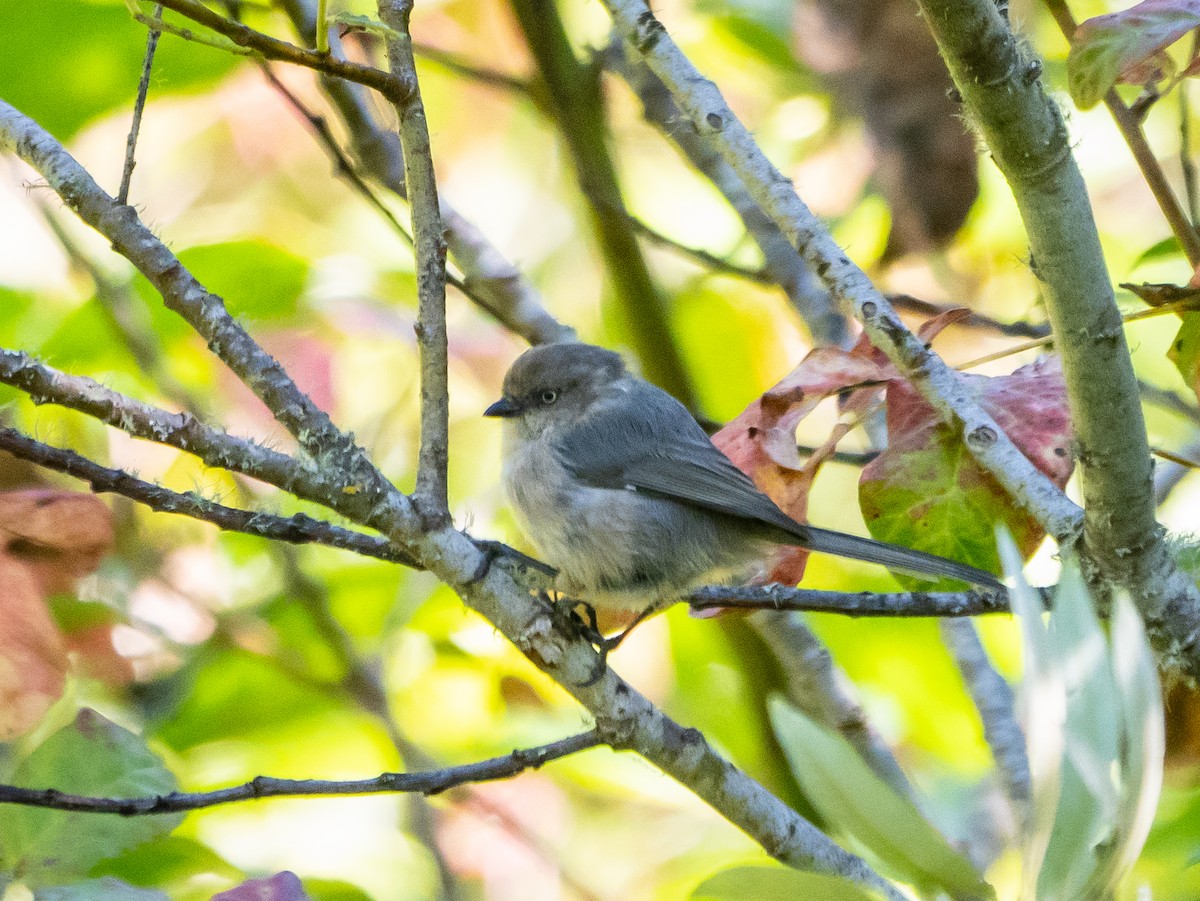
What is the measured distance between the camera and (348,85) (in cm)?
250

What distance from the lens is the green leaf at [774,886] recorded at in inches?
35.5

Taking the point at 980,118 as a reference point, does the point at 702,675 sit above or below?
above

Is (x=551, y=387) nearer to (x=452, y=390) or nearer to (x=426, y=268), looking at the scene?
(x=452, y=390)

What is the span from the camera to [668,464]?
2646mm

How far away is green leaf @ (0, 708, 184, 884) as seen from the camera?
1.44 meters

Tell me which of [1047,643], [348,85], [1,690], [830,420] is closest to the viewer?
[1047,643]

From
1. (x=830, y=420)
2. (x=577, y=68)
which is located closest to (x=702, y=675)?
(x=830, y=420)

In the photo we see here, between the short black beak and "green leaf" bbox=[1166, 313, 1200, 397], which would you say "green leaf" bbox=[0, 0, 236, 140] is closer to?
the short black beak

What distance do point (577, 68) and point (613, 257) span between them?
0.46 metres

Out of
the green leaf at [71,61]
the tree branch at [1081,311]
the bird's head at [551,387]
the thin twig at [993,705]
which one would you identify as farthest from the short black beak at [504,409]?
the tree branch at [1081,311]

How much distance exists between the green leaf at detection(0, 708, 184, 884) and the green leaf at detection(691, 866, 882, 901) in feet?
2.79

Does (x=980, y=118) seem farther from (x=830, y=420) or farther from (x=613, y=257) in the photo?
(x=830, y=420)

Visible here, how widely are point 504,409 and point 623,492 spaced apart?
434 millimetres

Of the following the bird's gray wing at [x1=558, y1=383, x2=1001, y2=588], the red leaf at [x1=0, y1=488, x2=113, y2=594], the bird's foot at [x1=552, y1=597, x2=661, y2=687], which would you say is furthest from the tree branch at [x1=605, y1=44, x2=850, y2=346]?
the red leaf at [x1=0, y1=488, x2=113, y2=594]
